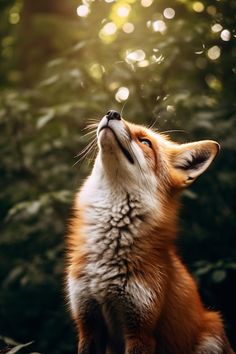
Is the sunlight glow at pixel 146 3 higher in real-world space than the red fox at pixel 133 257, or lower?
higher

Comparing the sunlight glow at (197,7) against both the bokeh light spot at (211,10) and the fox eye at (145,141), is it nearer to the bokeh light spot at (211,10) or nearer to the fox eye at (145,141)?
the bokeh light spot at (211,10)

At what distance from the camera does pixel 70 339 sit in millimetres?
5062

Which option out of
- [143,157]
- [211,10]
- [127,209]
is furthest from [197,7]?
[127,209]

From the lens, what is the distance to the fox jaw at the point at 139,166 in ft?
11.2

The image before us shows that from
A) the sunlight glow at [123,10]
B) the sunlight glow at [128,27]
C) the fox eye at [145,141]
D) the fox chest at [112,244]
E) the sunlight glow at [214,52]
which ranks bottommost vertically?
the sunlight glow at [214,52]

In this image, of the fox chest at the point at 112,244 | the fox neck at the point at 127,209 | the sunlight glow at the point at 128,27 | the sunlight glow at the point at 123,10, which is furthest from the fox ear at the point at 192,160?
the sunlight glow at the point at 123,10

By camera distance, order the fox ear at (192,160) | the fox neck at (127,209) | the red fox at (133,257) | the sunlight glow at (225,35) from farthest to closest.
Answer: the sunlight glow at (225,35)
the fox ear at (192,160)
the fox neck at (127,209)
the red fox at (133,257)

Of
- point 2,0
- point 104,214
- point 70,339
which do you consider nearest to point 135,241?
point 104,214

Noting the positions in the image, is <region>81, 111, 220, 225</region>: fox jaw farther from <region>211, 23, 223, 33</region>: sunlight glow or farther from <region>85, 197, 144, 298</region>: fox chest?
<region>211, 23, 223, 33</region>: sunlight glow

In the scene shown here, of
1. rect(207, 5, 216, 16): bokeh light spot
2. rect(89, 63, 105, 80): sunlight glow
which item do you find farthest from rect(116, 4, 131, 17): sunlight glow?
rect(207, 5, 216, 16): bokeh light spot

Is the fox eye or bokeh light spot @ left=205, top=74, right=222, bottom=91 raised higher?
the fox eye

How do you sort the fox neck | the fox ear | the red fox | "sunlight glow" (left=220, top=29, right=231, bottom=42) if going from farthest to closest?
"sunlight glow" (left=220, top=29, right=231, bottom=42), the fox ear, the fox neck, the red fox

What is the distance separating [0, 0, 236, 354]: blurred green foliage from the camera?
5078 millimetres

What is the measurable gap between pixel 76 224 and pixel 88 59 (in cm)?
239
